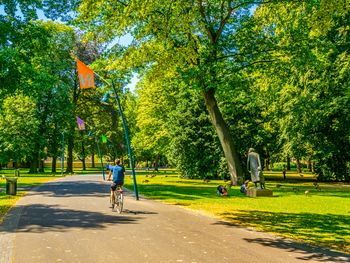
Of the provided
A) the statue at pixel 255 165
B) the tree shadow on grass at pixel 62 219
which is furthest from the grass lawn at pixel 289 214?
the tree shadow on grass at pixel 62 219

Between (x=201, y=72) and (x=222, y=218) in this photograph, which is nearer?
(x=222, y=218)

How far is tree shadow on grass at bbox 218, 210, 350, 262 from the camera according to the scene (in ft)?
32.0

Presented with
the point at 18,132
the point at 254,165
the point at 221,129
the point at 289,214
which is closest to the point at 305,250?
the point at 289,214

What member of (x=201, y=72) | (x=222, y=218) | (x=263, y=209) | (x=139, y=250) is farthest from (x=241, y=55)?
(x=139, y=250)

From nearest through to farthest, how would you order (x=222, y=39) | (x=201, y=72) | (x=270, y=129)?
(x=201, y=72), (x=222, y=39), (x=270, y=129)

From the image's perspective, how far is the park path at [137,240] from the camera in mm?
7984

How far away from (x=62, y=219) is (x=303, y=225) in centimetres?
775

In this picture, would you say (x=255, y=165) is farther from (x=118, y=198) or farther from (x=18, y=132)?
(x=18, y=132)

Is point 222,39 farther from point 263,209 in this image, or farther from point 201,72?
point 263,209

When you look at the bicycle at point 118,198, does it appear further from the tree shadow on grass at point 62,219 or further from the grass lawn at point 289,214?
the grass lawn at point 289,214

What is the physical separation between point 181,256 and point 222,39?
64.9 ft

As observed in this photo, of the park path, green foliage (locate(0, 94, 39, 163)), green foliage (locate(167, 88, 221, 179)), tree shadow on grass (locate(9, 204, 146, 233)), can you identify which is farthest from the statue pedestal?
green foliage (locate(0, 94, 39, 163))

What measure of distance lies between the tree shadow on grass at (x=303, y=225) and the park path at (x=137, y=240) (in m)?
0.67

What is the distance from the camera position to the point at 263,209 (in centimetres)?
1594
